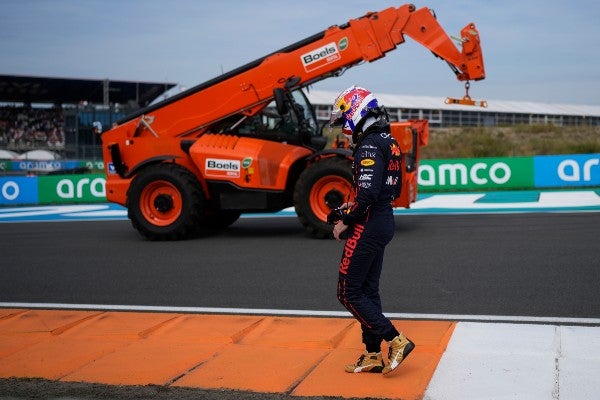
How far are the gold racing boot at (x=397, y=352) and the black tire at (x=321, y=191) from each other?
291 inches

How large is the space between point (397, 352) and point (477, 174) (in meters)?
18.3

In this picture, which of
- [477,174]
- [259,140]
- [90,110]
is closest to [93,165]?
[90,110]

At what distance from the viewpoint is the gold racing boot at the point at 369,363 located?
559cm

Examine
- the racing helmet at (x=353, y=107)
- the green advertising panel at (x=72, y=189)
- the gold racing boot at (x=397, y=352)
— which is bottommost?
the gold racing boot at (x=397, y=352)

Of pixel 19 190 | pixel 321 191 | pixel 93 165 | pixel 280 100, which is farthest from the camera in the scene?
pixel 93 165

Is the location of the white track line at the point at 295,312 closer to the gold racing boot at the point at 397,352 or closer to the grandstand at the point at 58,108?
the gold racing boot at the point at 397,352

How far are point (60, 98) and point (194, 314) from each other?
155ft

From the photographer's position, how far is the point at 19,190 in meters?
25.0

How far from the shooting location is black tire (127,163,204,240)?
13406mm

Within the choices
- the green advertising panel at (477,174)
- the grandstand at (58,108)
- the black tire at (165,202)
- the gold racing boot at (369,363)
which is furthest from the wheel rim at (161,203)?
the grandstand at (58,108)

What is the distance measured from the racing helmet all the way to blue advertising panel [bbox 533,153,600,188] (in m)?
18.2

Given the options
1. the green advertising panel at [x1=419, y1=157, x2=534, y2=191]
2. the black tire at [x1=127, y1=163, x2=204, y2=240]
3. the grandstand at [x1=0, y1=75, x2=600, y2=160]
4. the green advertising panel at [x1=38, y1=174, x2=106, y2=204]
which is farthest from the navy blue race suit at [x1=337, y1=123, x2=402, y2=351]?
the grandstand at [x1=0, y1=75, x2=600, y2=160]

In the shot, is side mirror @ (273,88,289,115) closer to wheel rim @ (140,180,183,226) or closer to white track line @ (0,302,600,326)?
wheel rim @ (140,180,183,226)

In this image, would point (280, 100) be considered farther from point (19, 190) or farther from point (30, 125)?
point (30, 125)
